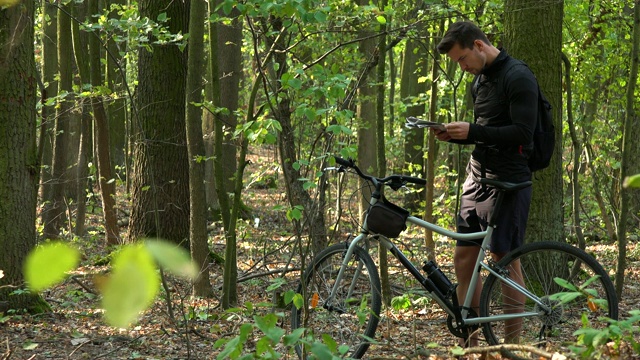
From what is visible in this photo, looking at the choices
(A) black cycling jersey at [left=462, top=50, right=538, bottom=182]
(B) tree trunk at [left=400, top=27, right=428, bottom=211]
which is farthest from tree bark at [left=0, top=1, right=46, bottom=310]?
(B) tree trunk at [left=400, top=27, right=428, bottom=211]

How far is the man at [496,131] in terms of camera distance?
13.1 ft

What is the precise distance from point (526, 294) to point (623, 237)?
2.48 meters

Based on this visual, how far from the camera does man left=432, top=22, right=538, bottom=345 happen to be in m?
3.98

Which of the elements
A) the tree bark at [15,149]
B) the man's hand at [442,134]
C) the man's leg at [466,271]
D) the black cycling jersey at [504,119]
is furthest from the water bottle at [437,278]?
the tree bark at [15,149]

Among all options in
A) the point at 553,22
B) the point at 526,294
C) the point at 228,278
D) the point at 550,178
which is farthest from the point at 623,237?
the point at 228,278

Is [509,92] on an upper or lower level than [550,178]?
upper

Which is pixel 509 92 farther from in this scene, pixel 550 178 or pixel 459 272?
pixel 550 178

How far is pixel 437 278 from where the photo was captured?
4.34 meters

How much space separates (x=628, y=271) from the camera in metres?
8.71

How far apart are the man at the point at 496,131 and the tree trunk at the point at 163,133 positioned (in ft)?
17.2

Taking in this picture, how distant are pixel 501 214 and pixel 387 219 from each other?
676 millimetres

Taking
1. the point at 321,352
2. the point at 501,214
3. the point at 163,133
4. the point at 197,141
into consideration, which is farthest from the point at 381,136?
the point at 321,352

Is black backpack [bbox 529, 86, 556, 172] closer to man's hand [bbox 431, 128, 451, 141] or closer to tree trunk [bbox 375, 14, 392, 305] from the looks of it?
man's hand [bbox 431, 128, 451, 141]

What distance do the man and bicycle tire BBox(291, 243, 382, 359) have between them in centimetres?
65
